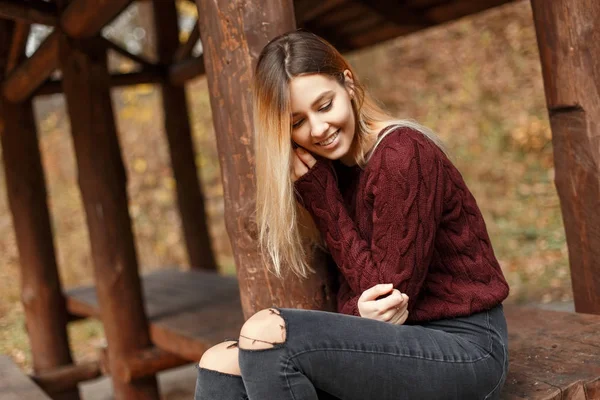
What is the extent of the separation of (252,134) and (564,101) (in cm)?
127

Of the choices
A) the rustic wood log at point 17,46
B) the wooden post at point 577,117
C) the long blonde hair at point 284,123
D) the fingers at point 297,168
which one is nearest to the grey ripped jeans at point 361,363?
the long blonde hair at point 284,123

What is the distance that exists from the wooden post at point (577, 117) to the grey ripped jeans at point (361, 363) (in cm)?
111

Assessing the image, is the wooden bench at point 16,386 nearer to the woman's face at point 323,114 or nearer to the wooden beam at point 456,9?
the woman's face at point 323,114

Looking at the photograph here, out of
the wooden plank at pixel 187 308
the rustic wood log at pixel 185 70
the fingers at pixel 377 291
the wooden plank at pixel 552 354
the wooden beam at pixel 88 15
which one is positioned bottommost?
the wooden plank at pixel 187 308

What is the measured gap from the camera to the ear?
102 inches

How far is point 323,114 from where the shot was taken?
98.0 inches

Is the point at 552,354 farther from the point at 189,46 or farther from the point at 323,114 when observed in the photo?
the point at 189,46

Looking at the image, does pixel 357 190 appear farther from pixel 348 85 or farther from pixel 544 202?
pixel 544 202

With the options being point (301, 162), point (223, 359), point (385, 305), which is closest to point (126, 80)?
point (301, 162)

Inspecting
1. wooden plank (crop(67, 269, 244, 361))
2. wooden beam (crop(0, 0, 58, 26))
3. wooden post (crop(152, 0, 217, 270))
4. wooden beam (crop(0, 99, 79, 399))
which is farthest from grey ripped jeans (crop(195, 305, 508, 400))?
wooden post (crop(152, 0, 217, 270))

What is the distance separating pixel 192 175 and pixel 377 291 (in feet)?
18.2

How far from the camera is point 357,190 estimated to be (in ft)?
8.59

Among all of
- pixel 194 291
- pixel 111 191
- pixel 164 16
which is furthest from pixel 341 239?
pixel 164 16

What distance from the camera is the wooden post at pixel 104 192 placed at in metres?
4.97
